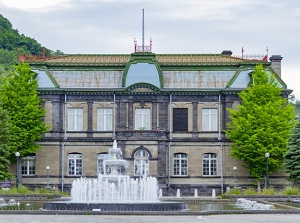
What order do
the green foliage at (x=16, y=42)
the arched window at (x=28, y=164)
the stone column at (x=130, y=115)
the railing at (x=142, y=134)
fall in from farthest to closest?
the green foliage at (x=16, y=42) < the arched window at (x=28, y=164) < the stone column at (x=130, y=115) < the railing at (x=142, y=134)

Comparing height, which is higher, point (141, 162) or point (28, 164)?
point (141, 162)

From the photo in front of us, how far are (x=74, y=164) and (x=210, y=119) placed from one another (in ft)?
37.4

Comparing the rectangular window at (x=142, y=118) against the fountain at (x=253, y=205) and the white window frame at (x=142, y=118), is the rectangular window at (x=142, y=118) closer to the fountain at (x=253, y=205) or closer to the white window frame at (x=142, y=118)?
the white window frame at (x=142, y=118)

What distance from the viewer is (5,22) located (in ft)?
470

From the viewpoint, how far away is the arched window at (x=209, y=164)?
6800 centimetres

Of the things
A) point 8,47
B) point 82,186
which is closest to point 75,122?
point 82,186

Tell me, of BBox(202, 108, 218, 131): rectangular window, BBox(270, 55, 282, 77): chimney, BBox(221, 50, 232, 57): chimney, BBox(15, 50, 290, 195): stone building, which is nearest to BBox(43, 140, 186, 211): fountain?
BBox(15, 50, 290, 195): stone building

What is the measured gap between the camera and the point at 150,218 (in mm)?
35938

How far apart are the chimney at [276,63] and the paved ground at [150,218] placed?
3599 cm

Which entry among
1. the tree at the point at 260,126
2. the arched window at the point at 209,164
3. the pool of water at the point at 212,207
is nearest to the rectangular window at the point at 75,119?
the arched window at the point at 209,164

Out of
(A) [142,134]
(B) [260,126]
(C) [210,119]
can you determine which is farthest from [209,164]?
(A) [142,134]

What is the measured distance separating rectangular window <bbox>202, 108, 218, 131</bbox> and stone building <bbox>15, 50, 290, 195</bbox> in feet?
0.26

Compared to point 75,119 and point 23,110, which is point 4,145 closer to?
point 23,110

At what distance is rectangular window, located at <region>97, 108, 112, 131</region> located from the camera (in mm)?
68062
